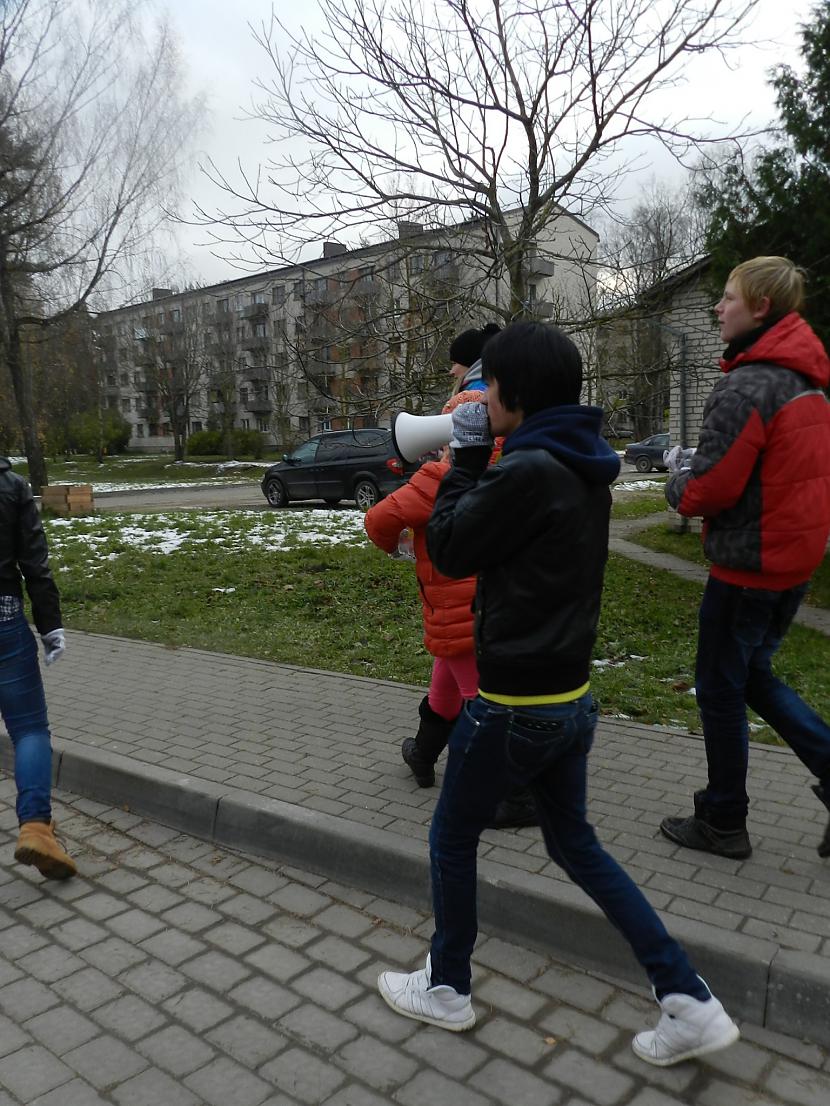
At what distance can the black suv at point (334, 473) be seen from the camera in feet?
63.0

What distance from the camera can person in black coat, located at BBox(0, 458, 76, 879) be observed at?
3.72m

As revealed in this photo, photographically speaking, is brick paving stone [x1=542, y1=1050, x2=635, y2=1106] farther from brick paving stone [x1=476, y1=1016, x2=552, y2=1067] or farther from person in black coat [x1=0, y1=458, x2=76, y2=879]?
person in black coat [x1=0, y1=458, x2=76, y2=879]

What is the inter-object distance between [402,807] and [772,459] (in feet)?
7.12

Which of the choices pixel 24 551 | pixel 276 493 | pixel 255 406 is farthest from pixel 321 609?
pixel 255 406

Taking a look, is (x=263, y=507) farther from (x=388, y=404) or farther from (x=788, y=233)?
(x=788, y=233)

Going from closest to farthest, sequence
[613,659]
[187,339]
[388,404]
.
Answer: [613,659]
[388,404]
[187,339]

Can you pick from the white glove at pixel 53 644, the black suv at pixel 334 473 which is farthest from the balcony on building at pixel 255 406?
the white glove at pixel 53 644

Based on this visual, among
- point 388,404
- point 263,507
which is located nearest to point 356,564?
point 388,404

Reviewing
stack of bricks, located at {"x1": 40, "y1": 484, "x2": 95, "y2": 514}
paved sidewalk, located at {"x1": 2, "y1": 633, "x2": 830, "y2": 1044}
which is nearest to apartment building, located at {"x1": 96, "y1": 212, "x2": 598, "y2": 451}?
paved sidewalk, located at {"x1": 2, "y1": 633, "x2": 830, "y2": 1044}

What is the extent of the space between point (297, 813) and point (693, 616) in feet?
17.2

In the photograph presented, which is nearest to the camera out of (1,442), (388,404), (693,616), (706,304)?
(693,616)

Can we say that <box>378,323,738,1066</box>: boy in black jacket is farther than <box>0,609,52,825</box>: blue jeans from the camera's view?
No

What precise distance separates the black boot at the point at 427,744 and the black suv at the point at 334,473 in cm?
1426

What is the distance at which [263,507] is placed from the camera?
21.2 meters
